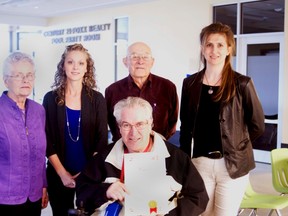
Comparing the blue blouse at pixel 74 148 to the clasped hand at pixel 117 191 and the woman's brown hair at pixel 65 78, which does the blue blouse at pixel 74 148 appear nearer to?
the woman's brown hair at pixel 65 78

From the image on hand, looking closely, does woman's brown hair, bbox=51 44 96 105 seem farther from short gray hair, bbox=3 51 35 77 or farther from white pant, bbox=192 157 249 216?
white pant, bbox=192 157 249 216

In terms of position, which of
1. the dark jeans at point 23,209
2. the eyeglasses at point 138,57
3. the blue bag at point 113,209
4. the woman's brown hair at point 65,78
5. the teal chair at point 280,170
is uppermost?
the eyeglasses at point 138,57

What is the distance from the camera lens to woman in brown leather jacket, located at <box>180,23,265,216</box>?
2.35 metres

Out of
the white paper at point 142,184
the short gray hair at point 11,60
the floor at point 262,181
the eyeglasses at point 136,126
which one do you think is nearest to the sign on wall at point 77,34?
the floor at point 262,181

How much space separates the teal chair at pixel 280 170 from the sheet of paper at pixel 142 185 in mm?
2122

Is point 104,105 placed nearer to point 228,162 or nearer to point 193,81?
point 193,81

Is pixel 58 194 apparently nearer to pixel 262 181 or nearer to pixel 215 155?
pixel 215 155

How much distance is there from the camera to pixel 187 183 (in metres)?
2.05

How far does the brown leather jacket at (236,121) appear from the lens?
2338 mm

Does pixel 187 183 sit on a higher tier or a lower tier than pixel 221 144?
lower

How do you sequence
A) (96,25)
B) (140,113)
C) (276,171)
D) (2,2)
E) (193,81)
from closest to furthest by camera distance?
(140,113)
(193,81)
(276,171)
(2,2)
(96,25)

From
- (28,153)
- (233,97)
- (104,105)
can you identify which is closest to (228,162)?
(233,97)

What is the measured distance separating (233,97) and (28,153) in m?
1.15

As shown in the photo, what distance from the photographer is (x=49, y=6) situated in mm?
11898
